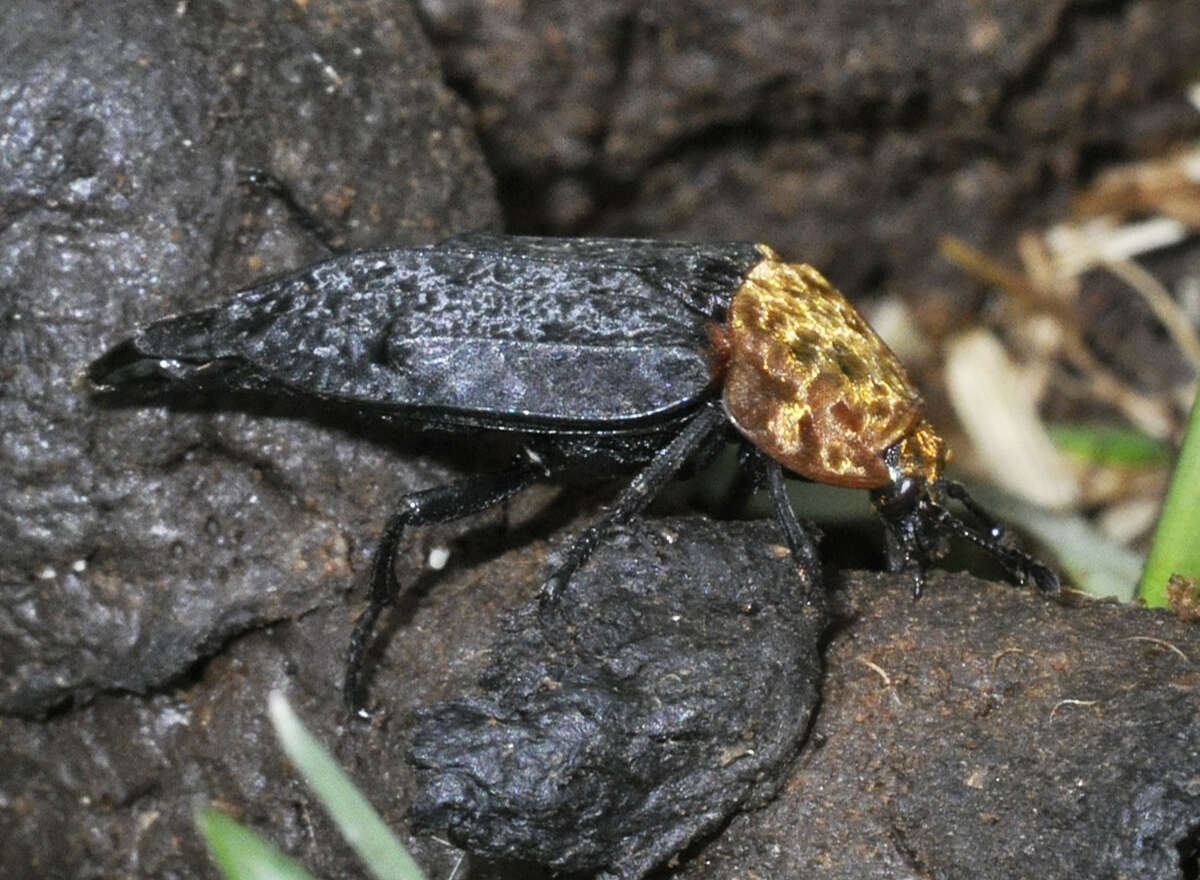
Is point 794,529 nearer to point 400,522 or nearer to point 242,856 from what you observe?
point 400,522

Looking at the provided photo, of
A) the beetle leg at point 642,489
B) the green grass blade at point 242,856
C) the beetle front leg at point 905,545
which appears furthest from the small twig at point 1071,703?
the green grass blade at point 242,856

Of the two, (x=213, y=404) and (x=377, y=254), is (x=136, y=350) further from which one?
(x=377, y=254)

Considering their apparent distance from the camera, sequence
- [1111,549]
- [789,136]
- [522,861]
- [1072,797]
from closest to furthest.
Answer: [1072,797] → [522,861] → [1111,549] → [789,136]

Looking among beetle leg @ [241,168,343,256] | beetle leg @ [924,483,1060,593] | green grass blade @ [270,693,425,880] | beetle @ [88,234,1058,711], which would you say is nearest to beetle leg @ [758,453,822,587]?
beetle @ [88,234,1058,711]

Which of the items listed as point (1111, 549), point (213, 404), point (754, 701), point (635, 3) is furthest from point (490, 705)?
point (635, 3)

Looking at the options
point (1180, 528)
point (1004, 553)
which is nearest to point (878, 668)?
point (1004, 553)

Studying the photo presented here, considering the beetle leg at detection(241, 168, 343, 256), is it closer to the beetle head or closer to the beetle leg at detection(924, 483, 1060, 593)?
the beetle head
